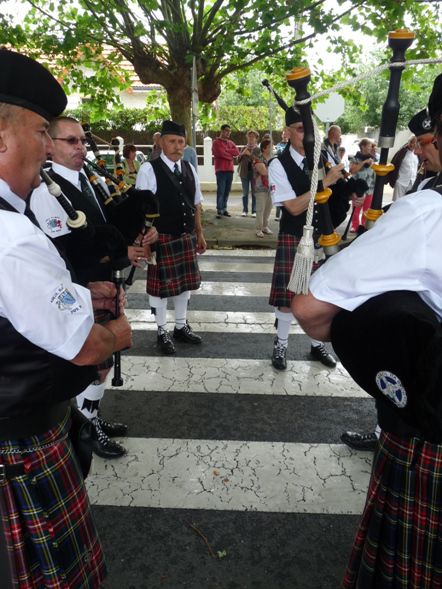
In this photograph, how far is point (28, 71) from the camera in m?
1.21

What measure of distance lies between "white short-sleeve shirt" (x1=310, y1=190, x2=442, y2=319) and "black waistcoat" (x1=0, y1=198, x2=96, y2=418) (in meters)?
0.71

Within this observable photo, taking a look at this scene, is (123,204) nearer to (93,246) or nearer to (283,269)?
(93,246)

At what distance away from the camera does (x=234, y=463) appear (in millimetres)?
2416

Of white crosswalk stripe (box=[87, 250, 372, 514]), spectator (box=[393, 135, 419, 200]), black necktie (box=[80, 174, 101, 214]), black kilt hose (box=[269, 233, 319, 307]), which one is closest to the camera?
white crosswalk stripe (box=[87, 250, 372, 514])

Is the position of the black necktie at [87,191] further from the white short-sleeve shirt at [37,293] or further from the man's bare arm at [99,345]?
the white short-sleeve shirt at [37,293]

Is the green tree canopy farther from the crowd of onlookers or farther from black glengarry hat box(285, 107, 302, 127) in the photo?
black glengarry hat box(285, 107, 302, 127)

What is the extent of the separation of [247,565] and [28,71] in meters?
1.92

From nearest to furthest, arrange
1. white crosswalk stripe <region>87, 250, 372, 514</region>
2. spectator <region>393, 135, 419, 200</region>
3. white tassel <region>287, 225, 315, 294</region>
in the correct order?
white tassel <region>287, 225, 315, 294</region> → white crosswalk stripe <region>87, 250, 372, 514</region> → spectator <region>393, 135, 419, 200</region>

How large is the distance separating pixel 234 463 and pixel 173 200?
2.13 metres

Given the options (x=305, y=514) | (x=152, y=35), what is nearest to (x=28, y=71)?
(x=305, y=514)

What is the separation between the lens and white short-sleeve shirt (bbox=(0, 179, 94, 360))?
96 centimetres

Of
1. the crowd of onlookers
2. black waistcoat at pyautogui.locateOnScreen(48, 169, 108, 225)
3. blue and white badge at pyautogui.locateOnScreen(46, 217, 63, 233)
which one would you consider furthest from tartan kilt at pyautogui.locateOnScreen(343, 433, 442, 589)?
the crowd of onlookers

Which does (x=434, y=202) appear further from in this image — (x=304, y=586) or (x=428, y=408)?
(x=304, y=586)

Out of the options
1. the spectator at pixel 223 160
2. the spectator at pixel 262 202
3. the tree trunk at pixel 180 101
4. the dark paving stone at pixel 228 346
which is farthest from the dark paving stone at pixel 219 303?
the spectator at pixel 223 160
